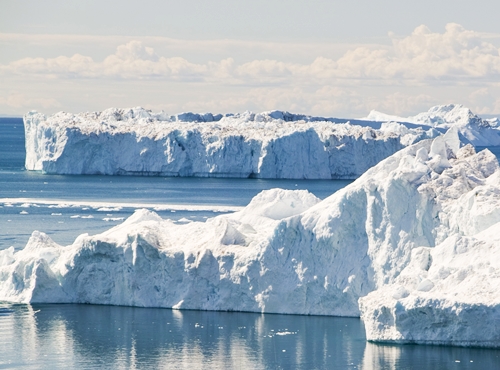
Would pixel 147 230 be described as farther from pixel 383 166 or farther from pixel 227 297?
pixel 383 166

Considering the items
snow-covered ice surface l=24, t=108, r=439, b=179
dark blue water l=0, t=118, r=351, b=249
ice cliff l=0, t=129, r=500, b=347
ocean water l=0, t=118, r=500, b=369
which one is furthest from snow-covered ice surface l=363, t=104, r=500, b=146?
ocean water l=0, t=118, r=500, b=369

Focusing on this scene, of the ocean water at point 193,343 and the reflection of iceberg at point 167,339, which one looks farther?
the reflection of iceberg at point 167,339

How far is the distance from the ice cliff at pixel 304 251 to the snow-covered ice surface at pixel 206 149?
1460 inches

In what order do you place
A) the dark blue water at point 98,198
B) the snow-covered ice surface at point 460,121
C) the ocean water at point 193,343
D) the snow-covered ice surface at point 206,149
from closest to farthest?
the ocean water at point 193,343, the dark blue water at point 98,198, the snow-covered ice surface at point 206,149, the snow-covered ice surface at point 460,121

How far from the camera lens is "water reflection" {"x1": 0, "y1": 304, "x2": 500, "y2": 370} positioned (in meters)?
17.2

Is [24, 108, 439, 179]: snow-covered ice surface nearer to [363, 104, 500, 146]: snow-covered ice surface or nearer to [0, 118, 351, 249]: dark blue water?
[0, 118, 351, 249]: dark blue water

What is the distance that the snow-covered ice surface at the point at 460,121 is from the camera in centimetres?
11550

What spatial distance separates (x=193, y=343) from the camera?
1877 centimetres

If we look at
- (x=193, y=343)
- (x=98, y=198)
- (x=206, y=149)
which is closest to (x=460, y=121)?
(x=206, y=149)

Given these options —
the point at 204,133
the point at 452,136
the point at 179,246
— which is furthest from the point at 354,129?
the point at 179,246

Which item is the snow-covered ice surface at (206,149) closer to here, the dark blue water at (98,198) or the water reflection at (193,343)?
the dark blue water at (98,198)

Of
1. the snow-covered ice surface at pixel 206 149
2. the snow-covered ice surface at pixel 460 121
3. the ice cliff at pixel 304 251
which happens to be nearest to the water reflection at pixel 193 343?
the ice cliff at pixel 304 251

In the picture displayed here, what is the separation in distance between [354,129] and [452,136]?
133 ft

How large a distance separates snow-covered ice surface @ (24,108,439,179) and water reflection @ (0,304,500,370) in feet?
125
